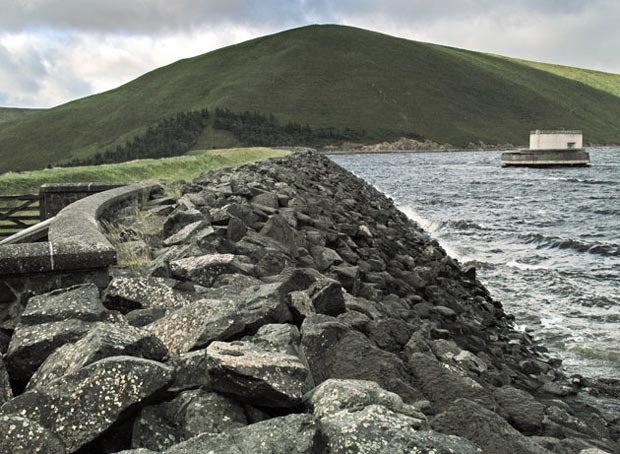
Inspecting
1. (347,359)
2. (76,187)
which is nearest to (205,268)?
(347,359)

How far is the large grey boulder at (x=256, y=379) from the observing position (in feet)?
11.5

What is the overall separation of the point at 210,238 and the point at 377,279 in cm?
361

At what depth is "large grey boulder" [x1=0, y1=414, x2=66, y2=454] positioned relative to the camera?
3.00 m

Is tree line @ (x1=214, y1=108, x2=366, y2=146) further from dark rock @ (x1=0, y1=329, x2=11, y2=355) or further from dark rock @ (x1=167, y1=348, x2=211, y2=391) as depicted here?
dark rock @ (x1=167, y1=348, x2=211, y2=391)

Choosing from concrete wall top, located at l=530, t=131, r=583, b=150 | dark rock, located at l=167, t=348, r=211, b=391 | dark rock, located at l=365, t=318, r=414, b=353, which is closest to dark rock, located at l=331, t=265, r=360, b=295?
dark rock, located at l=365, t=318, r=414, b=353

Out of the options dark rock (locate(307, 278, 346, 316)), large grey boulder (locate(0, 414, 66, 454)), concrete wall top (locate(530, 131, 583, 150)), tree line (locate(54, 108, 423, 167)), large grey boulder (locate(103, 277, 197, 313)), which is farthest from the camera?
tree line (locate(54, 108, 423, 167))

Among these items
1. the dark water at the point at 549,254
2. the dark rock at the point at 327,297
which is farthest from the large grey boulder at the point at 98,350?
the dark water at the point at 549,254

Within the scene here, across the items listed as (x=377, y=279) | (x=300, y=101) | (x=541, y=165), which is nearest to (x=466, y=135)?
(x=300, y=101)

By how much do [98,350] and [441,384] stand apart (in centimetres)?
281

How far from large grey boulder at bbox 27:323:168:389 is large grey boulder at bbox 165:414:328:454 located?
0.88m

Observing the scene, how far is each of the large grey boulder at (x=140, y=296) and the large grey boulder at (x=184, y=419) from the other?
1.64 m

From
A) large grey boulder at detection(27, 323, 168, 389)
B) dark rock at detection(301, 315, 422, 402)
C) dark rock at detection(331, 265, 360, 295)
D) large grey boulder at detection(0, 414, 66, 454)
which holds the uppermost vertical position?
large grey boulder at detection(27, 323, 168, 389)

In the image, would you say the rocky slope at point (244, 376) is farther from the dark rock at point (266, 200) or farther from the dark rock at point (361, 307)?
the dark rock at point (266, 200)

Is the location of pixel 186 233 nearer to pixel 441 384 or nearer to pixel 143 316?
pixel 143 316
